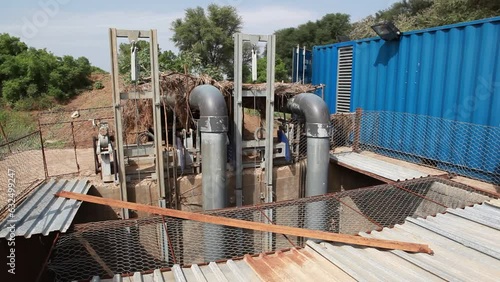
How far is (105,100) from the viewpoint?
18750mm

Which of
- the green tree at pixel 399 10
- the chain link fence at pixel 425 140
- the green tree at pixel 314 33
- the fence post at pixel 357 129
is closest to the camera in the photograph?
the chain link fence at pixel 425 140

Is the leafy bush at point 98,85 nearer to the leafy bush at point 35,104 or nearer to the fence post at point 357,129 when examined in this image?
the leafy bush at point 35,104

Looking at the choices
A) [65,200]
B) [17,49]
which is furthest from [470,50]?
[17,49]

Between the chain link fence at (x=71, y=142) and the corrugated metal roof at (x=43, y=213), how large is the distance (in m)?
1.48

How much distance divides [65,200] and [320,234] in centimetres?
363

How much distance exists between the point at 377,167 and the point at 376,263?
4.22 meters

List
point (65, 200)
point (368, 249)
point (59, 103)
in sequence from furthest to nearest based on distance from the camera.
→ 1. point (59, 103)
2. point (65, 200)
3. point (368, 249)

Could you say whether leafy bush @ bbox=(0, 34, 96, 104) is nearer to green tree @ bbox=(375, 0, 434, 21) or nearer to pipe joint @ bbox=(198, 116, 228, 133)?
pipe joint @ bbox=(198, 116, 228, 133)

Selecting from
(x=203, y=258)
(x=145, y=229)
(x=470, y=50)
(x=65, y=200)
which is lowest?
(x=203, y=258)

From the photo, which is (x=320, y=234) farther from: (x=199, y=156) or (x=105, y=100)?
(x=105, y=100)

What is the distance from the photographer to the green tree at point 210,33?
73.8ft

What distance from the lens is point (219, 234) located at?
559cm

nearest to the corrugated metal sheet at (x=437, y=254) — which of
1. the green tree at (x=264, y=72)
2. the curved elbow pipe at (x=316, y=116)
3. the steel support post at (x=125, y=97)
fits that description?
the curved elbow pipe at (x=316, y=116)

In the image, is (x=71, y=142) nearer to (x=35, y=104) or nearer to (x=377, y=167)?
(x=35, y=104)
